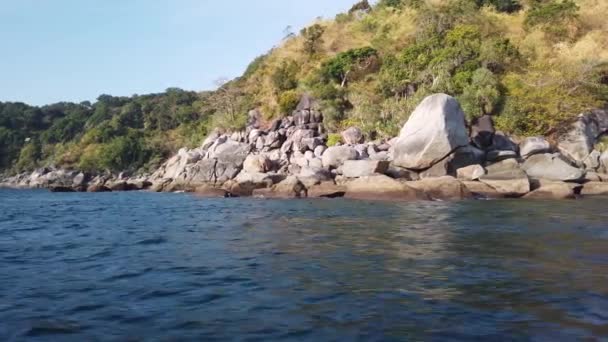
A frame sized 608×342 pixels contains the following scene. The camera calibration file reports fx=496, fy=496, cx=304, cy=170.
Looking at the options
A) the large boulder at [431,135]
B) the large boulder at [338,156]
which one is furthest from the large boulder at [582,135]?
the large boulder at [338,156]

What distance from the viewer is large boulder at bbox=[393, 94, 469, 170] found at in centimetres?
2325

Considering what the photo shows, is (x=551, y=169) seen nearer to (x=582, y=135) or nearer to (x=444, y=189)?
(x=444, y=189)

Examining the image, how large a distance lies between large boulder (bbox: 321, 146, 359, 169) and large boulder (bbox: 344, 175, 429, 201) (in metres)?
4.00

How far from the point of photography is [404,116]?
104ft

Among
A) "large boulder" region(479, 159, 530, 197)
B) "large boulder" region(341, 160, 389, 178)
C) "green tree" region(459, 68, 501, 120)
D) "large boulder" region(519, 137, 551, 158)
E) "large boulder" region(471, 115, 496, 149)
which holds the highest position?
"green tree" region(459, 68, 501, 120)

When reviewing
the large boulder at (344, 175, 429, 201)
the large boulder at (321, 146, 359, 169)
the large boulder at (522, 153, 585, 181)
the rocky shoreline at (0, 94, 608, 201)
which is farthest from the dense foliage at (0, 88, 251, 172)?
the large boulder at (522, 153, 585, 181)

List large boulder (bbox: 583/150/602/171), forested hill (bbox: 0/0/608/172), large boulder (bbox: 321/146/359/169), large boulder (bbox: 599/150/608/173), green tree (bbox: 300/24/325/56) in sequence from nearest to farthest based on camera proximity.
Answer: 1. large boulder (bbox: 599/150/608/173)
2. large boulder (bbox: 583/150/602/171)
3. large boulder (bbox: 321/146/359/169)
4. forested hill (bbox: 0/0/608/172)
5. green tree (bbox: 300/24/325/56)

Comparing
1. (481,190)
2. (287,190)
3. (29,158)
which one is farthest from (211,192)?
(29,158)

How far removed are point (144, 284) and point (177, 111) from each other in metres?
70.3

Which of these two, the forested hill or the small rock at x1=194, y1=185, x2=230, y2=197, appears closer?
the small rock at x1=194, y1=185, x2=230, y2=197

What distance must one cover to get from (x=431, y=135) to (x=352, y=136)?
9296mm

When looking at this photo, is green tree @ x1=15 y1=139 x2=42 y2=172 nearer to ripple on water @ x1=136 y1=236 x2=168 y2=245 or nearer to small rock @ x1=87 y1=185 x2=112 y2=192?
small rock @ x1=87 y1=185 x2=112 y2=192

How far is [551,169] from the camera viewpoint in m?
23.7

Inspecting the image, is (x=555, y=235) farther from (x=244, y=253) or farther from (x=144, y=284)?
(x=144, y=284)
